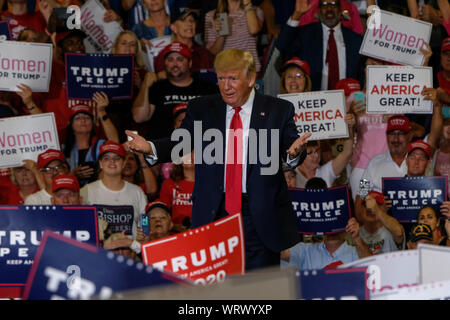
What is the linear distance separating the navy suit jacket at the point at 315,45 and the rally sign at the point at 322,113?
0.59 m

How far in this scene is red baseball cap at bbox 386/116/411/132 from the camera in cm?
604

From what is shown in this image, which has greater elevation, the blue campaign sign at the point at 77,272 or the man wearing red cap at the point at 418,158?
the blue campaign sign at the point at 77,272

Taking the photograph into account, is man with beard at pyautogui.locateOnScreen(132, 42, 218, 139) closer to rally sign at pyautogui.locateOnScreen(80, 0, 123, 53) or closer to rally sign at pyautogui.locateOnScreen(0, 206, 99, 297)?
rally sign at pyautogui.locateOnScreen(80, 0, 123, 53)

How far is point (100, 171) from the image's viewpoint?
236 inches

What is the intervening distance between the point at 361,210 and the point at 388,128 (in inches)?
32.9

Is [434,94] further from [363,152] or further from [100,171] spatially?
[100,171]

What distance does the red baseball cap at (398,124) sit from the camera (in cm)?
604

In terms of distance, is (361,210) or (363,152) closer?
(361,210)

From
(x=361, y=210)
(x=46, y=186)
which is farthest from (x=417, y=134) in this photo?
(x=46, y=186)

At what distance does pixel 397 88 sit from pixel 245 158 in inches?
120

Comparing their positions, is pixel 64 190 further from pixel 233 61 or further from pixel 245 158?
pixel 233 61

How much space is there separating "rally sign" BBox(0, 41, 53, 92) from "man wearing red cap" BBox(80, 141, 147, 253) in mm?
895

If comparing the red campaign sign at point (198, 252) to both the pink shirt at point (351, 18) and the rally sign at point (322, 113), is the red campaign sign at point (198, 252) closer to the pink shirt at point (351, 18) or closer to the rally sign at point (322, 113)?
the rally sign at point (322, 113)

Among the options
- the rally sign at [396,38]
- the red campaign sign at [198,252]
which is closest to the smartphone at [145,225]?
the rally sign at [396,38]
